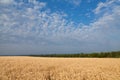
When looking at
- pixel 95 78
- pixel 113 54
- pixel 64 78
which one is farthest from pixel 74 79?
pixel 113 54

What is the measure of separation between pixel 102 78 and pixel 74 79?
1.42 m

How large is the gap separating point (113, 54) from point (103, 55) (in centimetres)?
338

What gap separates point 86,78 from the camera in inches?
346

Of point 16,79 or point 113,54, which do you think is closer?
point 16,79

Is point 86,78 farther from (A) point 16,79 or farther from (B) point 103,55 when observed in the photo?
(B) point 103,55

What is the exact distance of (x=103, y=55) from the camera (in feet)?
198

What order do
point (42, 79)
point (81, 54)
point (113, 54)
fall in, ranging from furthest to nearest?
point (81, 54)
point (113, 54)
point (42, 79)

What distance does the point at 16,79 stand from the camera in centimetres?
841

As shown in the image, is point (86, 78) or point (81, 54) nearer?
point (86, 78)

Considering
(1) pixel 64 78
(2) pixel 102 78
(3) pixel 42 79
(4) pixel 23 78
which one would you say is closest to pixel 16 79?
(4) pixel 23 78

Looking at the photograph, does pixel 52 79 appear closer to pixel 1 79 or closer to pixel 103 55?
pixel 1 79

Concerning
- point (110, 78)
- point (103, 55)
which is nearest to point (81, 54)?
point (103, 55)

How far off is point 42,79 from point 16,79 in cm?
127

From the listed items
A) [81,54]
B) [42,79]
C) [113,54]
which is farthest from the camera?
[81,54]
